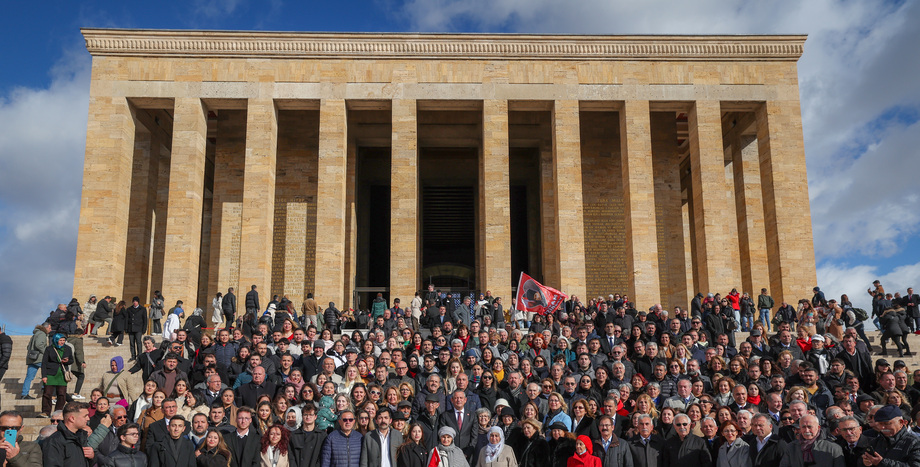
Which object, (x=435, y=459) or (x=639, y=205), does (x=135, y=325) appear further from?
(x=639, y=205)

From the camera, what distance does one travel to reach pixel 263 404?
848 cm

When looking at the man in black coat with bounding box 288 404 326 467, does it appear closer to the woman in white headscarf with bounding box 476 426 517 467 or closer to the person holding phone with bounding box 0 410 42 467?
the woman in white headscarf with bounding box 476 426 517 467

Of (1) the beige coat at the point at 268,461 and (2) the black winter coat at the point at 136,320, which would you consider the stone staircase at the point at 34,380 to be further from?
(1) the beige coat at the point at 268,461

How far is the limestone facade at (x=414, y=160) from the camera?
23734mm

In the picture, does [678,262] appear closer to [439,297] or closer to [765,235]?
→ [765,235]

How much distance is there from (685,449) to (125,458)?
17.7 feet

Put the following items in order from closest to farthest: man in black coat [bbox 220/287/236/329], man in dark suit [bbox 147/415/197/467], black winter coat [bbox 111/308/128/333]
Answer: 1. man in dark suit [bbox 147/415/197/467]
2. black winter coat [bbox 111/308/128/333]
3. man in black coat [bbox 220/287/236/329]

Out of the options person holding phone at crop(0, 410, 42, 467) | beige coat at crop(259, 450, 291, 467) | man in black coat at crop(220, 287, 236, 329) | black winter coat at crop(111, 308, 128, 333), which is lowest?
beige coat at crop(259, 450, 291, 467)

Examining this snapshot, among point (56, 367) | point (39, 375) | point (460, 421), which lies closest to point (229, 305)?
point (39, 375)

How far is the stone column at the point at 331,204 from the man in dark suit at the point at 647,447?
1621 cm

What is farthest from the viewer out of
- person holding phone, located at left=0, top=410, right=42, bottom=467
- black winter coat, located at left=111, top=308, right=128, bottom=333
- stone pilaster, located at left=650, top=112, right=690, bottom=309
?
stone pilaster, located at left=650, top=112, right=690, bottom=309

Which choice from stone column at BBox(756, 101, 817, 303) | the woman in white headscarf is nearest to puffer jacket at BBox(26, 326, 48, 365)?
the woman in white headscarf

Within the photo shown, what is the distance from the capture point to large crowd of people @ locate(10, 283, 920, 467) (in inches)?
296

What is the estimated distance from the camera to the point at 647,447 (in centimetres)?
791
